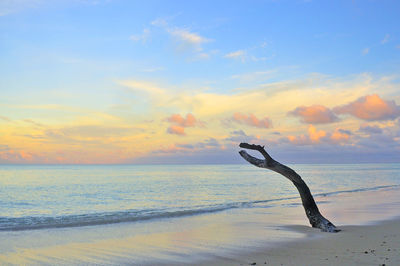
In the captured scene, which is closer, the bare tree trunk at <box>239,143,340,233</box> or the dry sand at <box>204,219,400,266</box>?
the dry sand at <box>204,219,400,266</box>

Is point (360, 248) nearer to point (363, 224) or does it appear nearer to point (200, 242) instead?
point (200, 242)

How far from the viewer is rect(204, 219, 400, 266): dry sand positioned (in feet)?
30.1

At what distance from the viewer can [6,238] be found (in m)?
14.9

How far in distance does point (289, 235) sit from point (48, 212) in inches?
799

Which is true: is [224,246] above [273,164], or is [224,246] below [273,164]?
below

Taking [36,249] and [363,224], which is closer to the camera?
[36,249]

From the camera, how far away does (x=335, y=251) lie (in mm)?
10406

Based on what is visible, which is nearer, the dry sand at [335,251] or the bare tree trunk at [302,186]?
the dry sand at [335,251]

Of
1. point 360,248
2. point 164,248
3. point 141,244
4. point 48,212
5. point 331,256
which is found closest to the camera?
point 331,256

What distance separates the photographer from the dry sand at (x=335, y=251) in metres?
9.16

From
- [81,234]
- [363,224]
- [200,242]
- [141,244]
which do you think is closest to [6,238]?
[81,234]

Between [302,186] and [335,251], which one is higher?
[302,186]

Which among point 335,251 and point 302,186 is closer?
point 335,251

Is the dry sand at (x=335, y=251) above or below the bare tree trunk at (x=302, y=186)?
below
